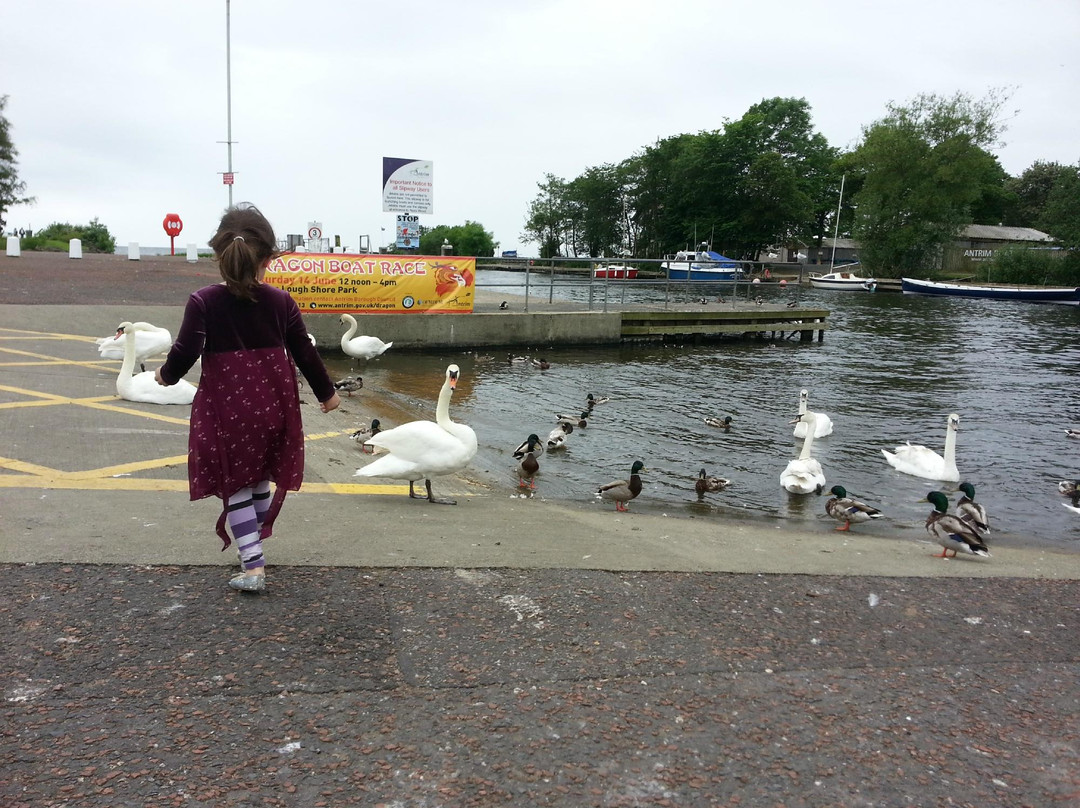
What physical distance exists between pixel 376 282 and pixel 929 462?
14.0 m

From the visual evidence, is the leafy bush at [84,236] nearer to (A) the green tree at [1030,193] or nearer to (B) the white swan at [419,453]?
(B) the white swan at [419,453]

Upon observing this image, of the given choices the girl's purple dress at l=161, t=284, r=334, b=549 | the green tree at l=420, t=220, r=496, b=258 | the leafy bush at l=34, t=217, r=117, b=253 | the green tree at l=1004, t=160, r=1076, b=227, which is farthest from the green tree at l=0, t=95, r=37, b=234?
the green tree at l=1004, t=160, r=1076, b=227

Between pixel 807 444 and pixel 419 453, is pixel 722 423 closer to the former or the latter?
pixel 807 444

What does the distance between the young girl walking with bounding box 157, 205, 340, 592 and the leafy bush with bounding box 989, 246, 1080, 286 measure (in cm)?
7548

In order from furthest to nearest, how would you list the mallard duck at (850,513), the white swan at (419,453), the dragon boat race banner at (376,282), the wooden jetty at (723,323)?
1. the wooden jetty at (723,323)
2. the dragon boat race banner at (376,282)
3. the mallard duck at (850,513)
4. the white swan at (419,453)

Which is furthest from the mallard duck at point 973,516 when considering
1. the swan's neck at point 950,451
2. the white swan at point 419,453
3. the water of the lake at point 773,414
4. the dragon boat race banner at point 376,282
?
the dragon boat race banner at point 376,282

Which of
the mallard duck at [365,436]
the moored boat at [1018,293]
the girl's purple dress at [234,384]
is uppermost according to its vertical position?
the moored boat at [1018,293]

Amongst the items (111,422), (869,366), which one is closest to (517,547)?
(111,422)

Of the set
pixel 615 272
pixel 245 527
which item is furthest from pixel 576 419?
pixel 615 272

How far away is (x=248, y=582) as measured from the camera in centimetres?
411

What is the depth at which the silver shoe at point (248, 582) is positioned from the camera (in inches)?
162

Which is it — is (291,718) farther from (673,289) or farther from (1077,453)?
(673,289)

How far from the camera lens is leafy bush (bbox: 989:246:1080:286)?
6506 centimetres

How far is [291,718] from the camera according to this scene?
10.1ft
